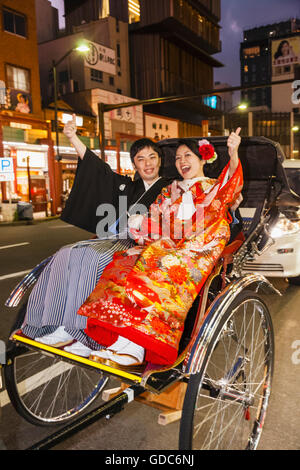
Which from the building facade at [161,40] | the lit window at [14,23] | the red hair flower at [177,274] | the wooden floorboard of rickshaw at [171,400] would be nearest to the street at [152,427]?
the wooden floorboard of rickshaw at [171,400]

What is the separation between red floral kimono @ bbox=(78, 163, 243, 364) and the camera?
7.05ft

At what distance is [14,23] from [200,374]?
865 inches

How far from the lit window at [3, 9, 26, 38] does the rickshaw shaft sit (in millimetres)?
21433

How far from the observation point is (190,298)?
7.56 ft

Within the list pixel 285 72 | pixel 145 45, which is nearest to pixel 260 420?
pixel 145 45

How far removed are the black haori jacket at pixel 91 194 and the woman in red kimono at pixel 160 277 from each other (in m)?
0.38

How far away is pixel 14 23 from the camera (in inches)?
773

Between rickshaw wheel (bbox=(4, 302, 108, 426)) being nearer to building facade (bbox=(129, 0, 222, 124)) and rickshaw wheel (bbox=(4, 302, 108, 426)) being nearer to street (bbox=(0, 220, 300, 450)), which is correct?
street (bbox=(0, 220, 300, 450))

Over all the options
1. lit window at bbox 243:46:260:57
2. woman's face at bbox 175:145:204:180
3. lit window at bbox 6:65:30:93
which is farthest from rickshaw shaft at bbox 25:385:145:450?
lit window at bbox 243:46:260:57

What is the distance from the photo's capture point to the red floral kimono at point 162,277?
215cm

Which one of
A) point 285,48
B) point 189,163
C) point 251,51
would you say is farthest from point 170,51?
point 251,51

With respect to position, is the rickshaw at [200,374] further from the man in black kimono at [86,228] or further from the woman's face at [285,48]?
the woman's face at [285,48]

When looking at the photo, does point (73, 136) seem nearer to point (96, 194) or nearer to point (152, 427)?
point (96, 194)

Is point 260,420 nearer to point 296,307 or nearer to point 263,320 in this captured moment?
point 263,320
